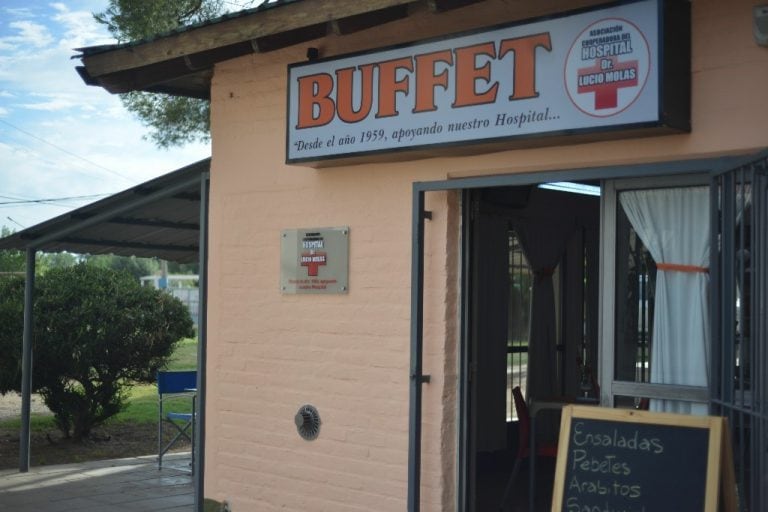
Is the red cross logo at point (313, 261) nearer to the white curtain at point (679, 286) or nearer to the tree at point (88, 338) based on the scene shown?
the white curtain at point (679, 286)

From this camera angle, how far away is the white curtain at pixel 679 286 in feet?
16.7

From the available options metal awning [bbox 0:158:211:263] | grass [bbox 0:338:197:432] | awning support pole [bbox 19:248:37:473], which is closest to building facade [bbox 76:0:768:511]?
metal awning [bbox 0:158:211:263]

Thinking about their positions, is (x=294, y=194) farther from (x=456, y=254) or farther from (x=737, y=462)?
(x=737, y=462)

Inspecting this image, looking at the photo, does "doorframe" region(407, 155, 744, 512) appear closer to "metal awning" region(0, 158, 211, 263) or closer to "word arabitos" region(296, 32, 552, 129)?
"word arabitos" region(296, 32, 552, 129)

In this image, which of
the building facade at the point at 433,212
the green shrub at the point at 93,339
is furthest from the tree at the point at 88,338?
the building facade at the point at 433,212

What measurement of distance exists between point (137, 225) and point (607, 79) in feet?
18.8

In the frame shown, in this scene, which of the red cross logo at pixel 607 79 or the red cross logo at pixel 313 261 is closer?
the red cross logo at pixel 607 79

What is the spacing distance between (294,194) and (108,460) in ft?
17.5

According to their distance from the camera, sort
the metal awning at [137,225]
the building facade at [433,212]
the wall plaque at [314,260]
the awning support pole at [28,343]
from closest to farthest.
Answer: the building facade at [433,212] → the wall plaque at [314,260] → the metal awning at [137,225] → the awning support pole at [28,343]

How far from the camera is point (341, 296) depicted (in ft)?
21.7

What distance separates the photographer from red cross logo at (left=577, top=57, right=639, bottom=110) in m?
5.00

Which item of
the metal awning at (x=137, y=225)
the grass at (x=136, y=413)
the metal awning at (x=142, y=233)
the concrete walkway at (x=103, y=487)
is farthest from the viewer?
the grass at (x=136, y=413)

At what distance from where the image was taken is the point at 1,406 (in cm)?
1636

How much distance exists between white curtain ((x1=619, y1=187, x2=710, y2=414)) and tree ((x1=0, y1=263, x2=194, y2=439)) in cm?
797
